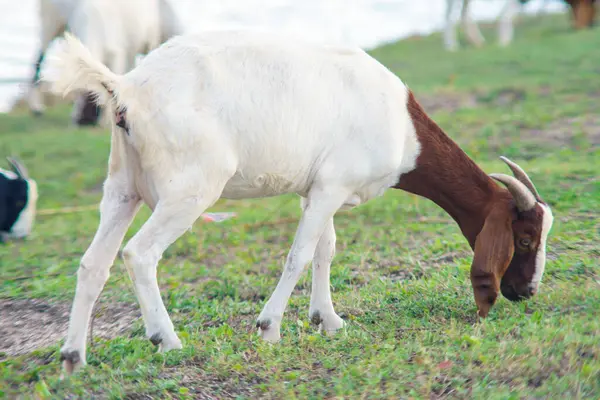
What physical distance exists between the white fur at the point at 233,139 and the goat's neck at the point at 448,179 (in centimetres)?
9

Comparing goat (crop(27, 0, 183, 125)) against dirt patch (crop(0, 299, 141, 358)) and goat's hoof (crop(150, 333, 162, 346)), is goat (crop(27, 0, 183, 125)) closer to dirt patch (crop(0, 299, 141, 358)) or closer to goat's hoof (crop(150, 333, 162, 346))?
dirt patch (crop(0, 299, 141, 358))

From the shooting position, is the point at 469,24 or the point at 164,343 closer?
the point at 164,343

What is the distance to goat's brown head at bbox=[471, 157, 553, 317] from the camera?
191 inches

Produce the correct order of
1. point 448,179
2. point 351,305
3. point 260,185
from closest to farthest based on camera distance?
point 260,185, point 448,179, point 351,305

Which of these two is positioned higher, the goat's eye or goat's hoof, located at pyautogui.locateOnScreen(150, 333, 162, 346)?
the goat's eye

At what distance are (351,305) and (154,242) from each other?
1582 mm

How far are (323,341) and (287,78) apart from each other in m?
1.46

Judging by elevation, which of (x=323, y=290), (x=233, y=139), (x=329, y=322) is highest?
(x=233, y=139)

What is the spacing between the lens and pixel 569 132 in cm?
1066

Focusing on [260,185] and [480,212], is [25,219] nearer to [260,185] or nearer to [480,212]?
[260,185]

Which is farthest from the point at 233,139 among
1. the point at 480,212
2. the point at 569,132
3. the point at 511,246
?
the point at 569,132

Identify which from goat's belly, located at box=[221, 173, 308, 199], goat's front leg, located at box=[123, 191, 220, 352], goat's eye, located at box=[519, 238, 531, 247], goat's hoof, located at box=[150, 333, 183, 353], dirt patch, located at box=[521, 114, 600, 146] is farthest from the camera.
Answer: dirt patch, located at box=[521, 114, 600, 146]

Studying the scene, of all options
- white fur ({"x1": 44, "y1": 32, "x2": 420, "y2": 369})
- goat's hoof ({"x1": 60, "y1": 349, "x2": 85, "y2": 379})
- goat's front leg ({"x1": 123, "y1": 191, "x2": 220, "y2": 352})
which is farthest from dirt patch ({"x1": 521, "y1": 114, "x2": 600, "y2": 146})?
goat's hoof ({"x1": 60, "y1": 349, "x2": 85, "y2": 379})

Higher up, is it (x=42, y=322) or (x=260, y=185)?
(x=260, y=185)
